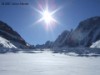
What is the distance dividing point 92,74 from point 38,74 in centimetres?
478

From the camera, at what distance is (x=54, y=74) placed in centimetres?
1986

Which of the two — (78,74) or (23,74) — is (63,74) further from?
(23,74)

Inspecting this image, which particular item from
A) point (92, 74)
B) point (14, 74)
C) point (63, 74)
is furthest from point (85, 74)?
point (14, 74)

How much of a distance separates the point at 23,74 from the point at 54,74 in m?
2.76

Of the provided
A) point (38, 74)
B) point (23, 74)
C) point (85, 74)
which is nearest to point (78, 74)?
point (85, 74)

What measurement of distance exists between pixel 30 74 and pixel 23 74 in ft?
2.01

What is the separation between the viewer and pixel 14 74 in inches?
767

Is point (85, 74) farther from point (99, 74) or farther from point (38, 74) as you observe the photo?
point (38, 74)

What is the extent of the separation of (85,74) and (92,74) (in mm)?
618

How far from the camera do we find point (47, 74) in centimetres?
1973

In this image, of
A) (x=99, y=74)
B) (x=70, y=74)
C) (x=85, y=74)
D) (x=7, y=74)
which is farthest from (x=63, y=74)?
(x=7, y=74)

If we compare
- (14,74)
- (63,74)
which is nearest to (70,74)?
(63,74)

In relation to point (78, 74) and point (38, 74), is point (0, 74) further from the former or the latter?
point (78, 74)

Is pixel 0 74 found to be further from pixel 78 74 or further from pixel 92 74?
pixel 92 74
